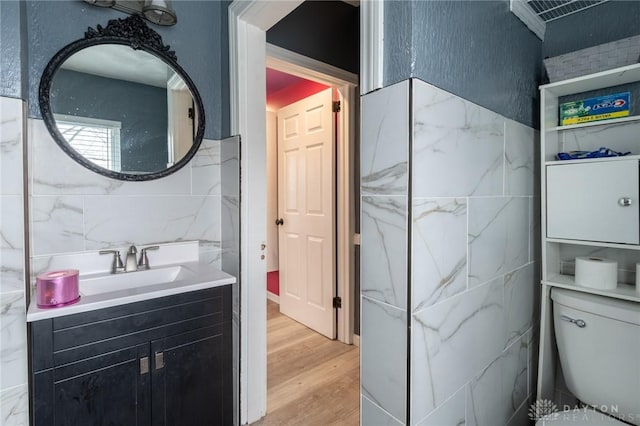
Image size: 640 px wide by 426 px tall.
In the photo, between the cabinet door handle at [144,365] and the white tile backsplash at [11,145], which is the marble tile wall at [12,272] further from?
the cabinet door handle at [144,365]

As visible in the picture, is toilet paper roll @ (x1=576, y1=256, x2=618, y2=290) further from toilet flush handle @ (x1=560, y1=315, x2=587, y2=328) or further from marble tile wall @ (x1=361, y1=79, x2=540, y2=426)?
marble tile wall @ (x1=361, y1=79, x2=540, y2=426)

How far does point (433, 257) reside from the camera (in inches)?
38.2

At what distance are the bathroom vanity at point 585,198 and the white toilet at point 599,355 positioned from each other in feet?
0.20

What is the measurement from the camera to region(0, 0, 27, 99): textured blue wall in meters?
1.03

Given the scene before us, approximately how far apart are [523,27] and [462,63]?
685 mm

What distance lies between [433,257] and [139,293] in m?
1.05

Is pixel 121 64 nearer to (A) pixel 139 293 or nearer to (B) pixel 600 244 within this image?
(A) pixel 139 293

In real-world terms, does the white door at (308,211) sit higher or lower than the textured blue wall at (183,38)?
lower

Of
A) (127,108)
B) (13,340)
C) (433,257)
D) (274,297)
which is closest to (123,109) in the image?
(127,108)

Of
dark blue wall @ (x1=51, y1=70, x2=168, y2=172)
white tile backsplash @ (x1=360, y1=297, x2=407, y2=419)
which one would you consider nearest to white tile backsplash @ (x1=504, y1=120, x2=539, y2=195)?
white tile backsplash @ (x1=360, y1=297, x2=407, y2=419)

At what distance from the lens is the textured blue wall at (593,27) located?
139 cm

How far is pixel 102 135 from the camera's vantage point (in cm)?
141

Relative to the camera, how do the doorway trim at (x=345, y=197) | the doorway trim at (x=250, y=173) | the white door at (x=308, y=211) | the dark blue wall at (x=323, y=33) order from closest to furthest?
the doorway trim at (x=250, y=173) → the dark blue wall at (x=323, y=33) → the doorway trim at (x=345, y=197) → the white door at (x=308, y=211)

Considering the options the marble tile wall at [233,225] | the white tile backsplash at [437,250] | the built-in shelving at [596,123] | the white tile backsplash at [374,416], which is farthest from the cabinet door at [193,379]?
the built-in shelving at [596,123]
